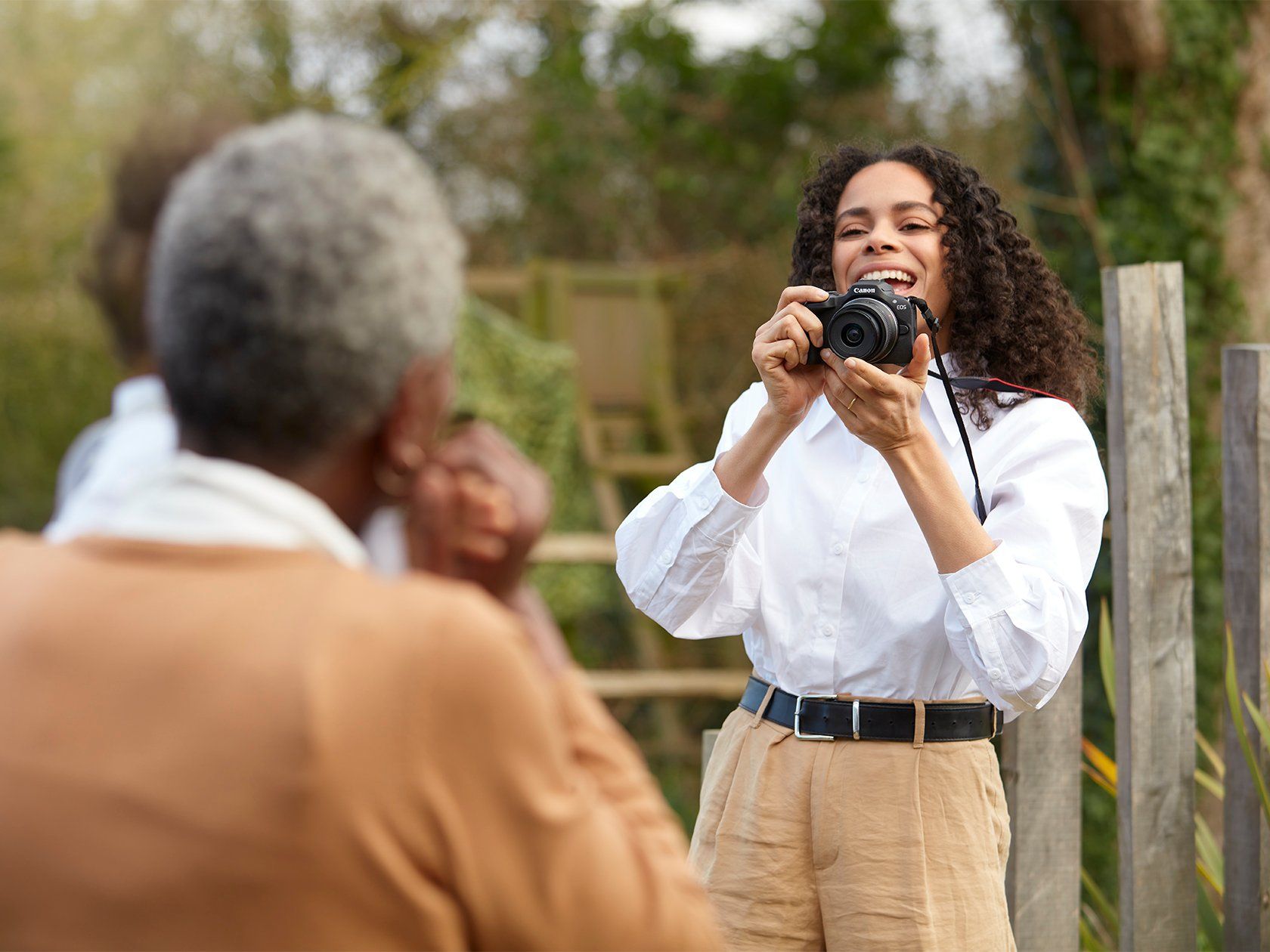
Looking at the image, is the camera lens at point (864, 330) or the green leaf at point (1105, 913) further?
the green leaf at point (1105, 913)

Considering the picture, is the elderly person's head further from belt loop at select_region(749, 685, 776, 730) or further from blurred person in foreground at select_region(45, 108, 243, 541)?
belt loop at select_region(749, 685, 776, 730)

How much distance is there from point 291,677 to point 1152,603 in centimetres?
210

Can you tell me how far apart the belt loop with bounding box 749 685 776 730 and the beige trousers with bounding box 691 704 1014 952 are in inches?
0.7

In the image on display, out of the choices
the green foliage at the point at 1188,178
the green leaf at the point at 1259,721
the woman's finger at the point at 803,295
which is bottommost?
the green leaf at the point at 1259,721

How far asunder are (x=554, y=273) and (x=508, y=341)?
2.75 feet

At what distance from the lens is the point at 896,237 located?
82.9 inches

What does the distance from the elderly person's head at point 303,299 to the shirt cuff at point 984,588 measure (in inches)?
38.0

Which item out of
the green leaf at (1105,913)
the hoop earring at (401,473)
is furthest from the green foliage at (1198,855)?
the hoop earring at (401,473)

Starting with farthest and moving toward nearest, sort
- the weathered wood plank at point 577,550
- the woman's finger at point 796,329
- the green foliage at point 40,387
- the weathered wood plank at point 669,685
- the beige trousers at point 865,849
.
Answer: the green foliage at point 40,387 → the weathered wood plank at point 669,685 → the weathered wood plank at point 577,550 → the woman's finger at point 796,329 → the beige trousers at point 865,849

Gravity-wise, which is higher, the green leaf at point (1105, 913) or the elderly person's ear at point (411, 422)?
the elderly person's ear at point (411, 422)

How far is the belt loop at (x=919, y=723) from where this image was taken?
74.9 inches

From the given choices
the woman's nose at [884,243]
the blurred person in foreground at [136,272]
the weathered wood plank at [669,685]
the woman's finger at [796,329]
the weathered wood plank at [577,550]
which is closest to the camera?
the blurred person in foreground at [136,272]

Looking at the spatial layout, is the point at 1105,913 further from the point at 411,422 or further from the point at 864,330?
the point at 411,422

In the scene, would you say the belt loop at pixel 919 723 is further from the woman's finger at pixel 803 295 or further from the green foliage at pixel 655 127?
the green foliage at pixel 655 127
